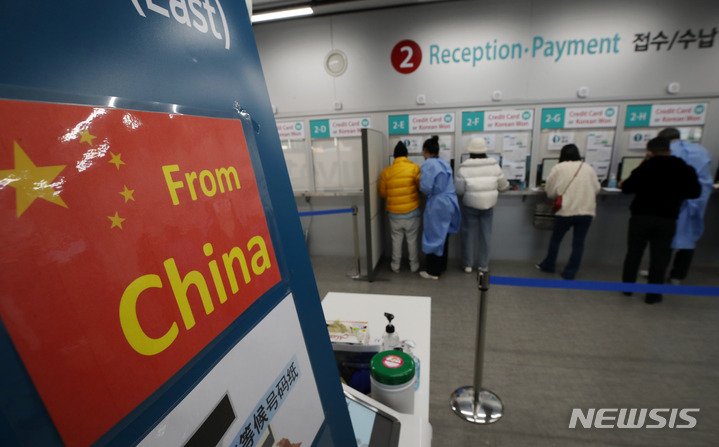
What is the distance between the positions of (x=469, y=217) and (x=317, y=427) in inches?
126

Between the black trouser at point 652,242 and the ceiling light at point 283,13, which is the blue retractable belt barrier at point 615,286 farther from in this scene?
the ceiling light at point 283,13

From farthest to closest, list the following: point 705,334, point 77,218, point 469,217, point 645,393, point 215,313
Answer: point 469,217 < point 705,334 < point 645,393 < point 215,313 < point 77,218

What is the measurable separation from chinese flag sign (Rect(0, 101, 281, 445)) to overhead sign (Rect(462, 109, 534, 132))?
351 centimetres

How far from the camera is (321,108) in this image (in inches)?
146

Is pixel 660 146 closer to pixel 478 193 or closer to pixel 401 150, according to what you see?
pixel 478 193

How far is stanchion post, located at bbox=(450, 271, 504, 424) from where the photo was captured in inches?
63.1

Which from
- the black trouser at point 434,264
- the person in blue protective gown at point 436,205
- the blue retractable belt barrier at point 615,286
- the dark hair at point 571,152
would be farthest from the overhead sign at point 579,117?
the blue retractable belt barrier at point 615,286

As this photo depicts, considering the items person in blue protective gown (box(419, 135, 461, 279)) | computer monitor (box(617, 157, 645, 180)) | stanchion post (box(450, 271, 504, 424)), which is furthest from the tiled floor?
computer monitor (box(617, 157, 645, 180))

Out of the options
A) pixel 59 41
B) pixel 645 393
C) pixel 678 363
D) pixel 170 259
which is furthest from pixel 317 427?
pixel 678 363

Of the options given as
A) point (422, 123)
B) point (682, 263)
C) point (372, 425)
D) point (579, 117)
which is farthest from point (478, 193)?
point (372, 425)

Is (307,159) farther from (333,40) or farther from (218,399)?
(218,399)

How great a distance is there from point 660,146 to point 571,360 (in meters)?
1.73

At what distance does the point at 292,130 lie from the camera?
3844 mm

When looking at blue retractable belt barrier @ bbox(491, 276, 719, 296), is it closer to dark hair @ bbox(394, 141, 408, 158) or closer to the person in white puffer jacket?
the person in white puffer jacket
